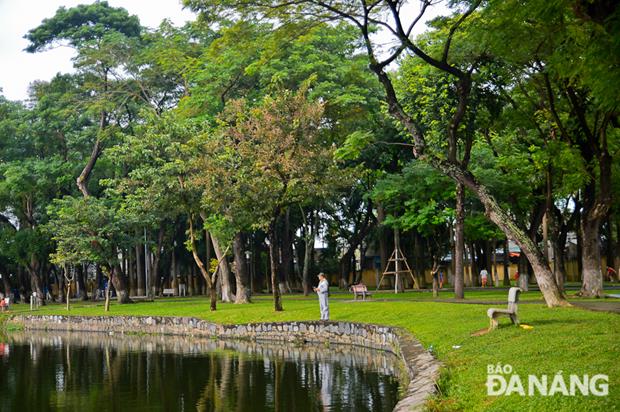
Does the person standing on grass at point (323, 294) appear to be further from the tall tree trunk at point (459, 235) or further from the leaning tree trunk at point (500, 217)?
the leaning tree trunk at point (500, 217)

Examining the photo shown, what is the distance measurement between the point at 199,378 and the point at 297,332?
7.96 metres

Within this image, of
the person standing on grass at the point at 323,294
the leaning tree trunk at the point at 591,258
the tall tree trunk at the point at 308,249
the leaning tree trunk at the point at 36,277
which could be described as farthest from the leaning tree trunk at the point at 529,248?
the leaning tree trunk at the point at 36,277

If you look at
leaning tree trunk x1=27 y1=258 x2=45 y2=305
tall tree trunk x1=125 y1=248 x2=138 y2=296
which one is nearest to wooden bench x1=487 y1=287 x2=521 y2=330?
leaning tree trunk x1=27 y1=258 x2=45 y2=305

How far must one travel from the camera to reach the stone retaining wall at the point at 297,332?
1281 centimetres

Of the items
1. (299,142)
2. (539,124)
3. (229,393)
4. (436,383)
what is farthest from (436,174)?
(436,383)

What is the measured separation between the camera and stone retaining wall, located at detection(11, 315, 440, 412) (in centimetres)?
1281

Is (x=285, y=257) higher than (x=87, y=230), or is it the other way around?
(x=87, y=230)

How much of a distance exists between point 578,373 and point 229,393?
7.68 metres

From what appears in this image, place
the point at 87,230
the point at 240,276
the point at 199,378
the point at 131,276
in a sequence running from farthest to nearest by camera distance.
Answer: the point at 131,276 < the point at 87,230 < the point at 240,276 < the point at 199,378

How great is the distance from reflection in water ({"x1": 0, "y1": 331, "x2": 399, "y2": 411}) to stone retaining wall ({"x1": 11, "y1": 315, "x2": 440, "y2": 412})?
2.06ft

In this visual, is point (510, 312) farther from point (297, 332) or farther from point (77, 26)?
point (77, 26)

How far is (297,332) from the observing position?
25.7 metres

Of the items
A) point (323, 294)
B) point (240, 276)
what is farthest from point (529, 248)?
point (240, 276)

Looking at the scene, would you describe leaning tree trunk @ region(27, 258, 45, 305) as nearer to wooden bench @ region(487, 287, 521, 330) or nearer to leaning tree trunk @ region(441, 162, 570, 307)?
leaning tree trunk @ region(441, 162, 570, 307)
